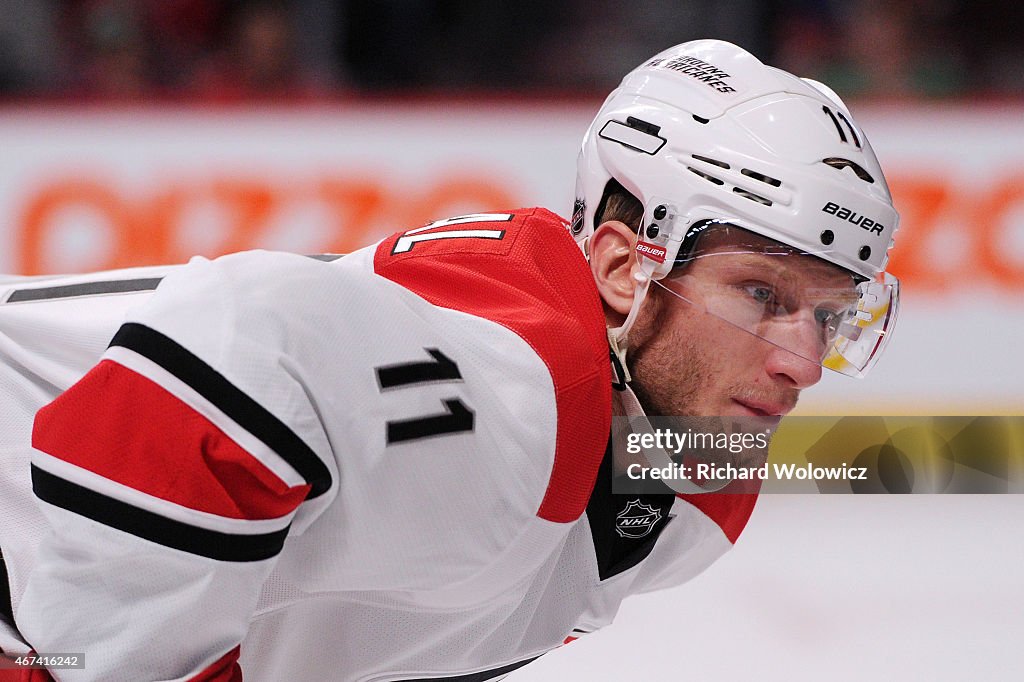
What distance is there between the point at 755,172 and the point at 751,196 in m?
0.04

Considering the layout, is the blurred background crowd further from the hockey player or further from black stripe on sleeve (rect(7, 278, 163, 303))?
black stripe on sleeve (rect(7, 278, 163, 303))

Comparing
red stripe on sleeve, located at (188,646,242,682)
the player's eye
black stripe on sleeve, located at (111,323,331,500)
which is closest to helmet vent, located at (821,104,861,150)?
the player's eye

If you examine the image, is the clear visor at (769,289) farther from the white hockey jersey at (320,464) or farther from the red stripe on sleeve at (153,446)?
the red stripe on sleeve at (153,446)

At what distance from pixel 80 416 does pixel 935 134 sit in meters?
3.24

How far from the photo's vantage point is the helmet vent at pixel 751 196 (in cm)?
190

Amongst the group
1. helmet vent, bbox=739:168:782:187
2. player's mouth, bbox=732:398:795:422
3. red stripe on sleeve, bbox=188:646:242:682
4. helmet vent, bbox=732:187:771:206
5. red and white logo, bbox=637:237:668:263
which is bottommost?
red stripe on sleeve, bbox=188:646:242:682

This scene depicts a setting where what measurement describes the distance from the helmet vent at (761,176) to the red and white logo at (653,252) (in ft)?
0.59

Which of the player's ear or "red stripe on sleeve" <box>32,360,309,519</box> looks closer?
"red stripe on sleeve" <box>32,360,309,519</box>

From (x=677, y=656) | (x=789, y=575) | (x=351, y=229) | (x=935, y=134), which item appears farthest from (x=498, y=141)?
(x=677, y=656)

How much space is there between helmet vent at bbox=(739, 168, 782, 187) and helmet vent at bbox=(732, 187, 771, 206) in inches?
Answer: 1.0

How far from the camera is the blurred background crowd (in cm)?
401

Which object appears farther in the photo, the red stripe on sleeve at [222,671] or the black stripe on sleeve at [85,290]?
the black stripe on sleeve at [85,290]

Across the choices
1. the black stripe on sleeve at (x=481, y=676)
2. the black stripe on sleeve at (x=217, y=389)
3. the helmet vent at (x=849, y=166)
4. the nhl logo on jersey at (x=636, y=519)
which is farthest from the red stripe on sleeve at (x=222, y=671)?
the helmet vent at (x=849, y=166)

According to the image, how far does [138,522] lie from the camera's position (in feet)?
4.15
